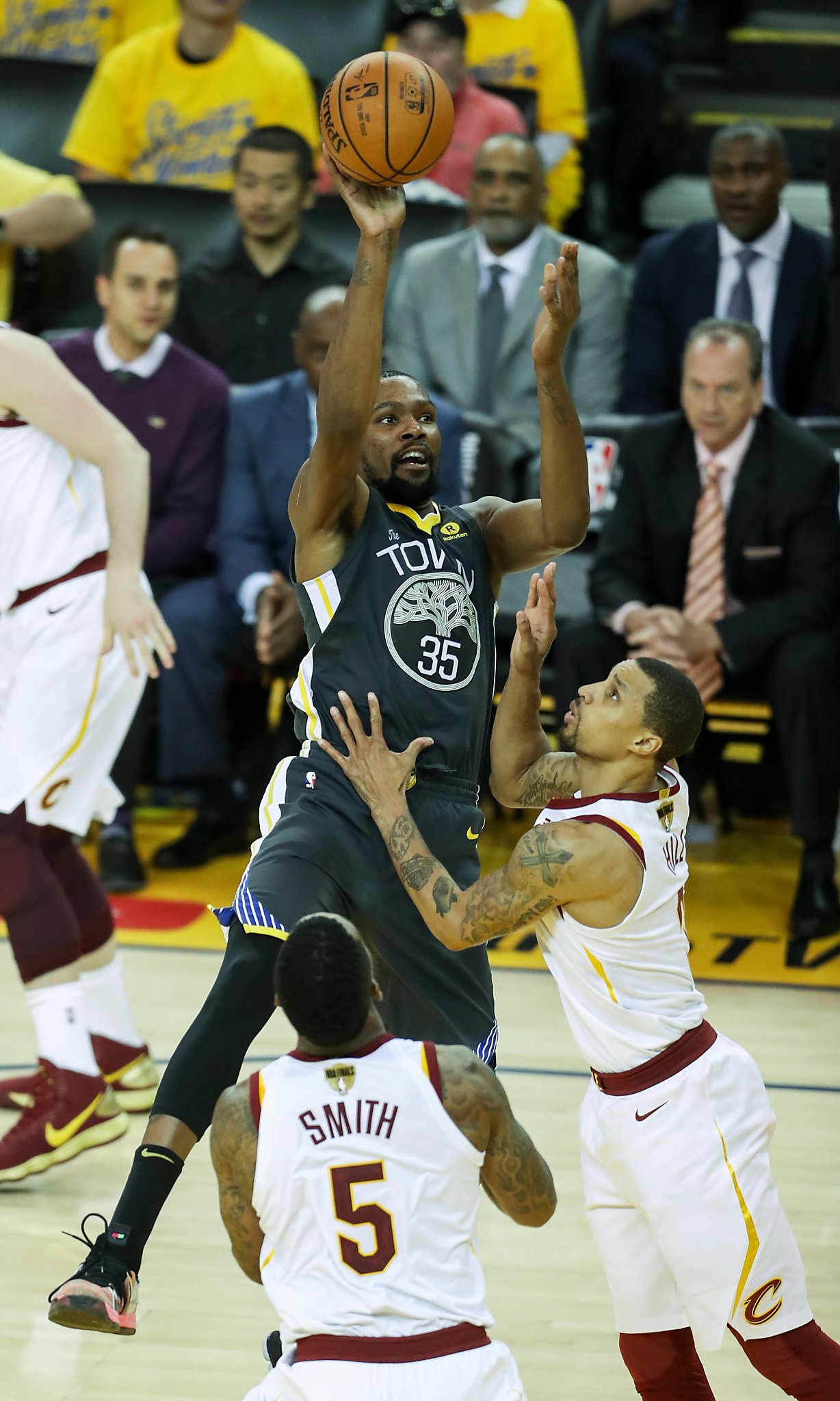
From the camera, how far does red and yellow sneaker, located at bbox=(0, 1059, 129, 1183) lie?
416 centimetres

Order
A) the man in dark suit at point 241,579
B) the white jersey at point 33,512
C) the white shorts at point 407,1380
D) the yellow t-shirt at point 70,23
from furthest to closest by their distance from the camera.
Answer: the yellow t-shirt at point 70,23 → the man in dark suit at point 241,579 → the white jersey at point 33,512 → the white shorts at point 407,1380

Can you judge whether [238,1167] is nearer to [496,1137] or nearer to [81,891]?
[496,1137]

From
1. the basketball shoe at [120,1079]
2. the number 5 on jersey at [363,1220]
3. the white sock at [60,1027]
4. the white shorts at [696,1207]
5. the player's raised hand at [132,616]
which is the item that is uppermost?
the player's raised hand at [132,616]

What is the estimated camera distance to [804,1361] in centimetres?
278

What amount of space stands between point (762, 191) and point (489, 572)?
13.2 ft

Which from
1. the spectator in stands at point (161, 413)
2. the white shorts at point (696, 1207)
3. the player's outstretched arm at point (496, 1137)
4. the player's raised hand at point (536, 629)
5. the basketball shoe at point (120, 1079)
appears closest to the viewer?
the player's outstretched arm at point (496, 1137)

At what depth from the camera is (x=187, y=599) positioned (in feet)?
22.1

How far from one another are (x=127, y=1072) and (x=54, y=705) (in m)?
1.03

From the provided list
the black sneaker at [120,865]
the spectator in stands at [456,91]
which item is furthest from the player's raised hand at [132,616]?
→ the spectator in stands at [456,91]

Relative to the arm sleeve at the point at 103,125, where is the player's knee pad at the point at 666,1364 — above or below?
below

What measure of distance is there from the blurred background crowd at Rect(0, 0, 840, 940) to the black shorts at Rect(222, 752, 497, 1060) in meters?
2.76

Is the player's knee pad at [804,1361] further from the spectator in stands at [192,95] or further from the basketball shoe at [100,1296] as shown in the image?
the spectator in stands at [192,95]

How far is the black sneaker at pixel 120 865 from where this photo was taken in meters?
6.60

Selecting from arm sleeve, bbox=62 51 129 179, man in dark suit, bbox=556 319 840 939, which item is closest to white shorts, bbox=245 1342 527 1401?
man in dark suit, bbox=556 319 840 939
